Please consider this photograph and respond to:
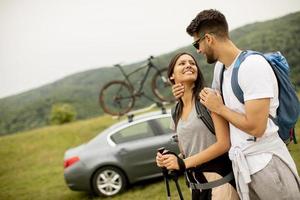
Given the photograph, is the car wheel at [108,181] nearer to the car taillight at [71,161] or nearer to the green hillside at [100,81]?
the car taillight at [71,161]

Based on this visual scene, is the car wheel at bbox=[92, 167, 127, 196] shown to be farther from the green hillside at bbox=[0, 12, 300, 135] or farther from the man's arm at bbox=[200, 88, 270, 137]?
the green hillside at bbox=[0, 12, 300, 135]

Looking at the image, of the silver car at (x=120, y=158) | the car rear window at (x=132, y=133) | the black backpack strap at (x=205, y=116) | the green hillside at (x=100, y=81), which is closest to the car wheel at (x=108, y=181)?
the silver car at (x=120, y=158)

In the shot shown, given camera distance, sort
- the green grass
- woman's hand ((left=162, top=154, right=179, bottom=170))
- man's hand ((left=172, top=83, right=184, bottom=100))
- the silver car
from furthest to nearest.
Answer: the green grass < the silver car < man's hand ((left=172, top=83, right=184, bottom=100)) < woman's hand ((left=162, top=154, right=179, bottom=170))

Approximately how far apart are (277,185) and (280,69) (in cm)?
65

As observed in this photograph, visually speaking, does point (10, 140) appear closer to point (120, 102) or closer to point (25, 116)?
point (120, 102)

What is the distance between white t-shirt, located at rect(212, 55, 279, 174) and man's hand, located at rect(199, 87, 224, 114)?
6cm

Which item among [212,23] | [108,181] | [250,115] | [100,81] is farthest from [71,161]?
[100,81]

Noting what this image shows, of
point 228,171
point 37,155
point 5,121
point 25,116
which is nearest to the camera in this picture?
point 228,171

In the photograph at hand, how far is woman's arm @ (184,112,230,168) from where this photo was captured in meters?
2.44

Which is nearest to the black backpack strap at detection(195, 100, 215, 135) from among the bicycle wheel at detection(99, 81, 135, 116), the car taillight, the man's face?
the man's face

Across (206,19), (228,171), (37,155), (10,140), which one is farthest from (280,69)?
(10,140)

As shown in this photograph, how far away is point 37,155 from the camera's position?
618 inches

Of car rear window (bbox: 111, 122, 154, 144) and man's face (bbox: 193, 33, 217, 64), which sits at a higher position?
man's face (bbox: 193, 33, 217, 64)

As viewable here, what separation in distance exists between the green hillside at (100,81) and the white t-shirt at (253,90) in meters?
13.7
